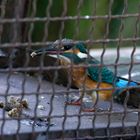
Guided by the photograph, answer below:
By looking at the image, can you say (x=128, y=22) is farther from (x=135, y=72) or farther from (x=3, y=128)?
(x=3, y=128)

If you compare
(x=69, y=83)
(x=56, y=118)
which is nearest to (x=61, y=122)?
(x=56, y=118)

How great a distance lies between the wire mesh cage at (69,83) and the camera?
2.92 meters

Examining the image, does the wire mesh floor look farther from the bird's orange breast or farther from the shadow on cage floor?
the bird's orange breast

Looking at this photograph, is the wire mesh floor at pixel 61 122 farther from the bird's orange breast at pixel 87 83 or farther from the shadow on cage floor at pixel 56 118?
the bird's orange breast at pixel 87 83

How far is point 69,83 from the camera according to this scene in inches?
118

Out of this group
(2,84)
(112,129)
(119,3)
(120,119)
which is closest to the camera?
(112,129)

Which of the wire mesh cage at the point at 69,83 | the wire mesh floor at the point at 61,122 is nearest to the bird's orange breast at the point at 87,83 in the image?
the wire mesh cage at the point at 69,83

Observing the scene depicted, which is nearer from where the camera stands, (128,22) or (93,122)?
(93,122)

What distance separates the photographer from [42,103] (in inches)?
145

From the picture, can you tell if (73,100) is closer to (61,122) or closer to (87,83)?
(87,83)

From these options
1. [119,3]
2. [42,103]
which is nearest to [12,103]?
[42,103]

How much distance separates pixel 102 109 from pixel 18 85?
582 millimetres

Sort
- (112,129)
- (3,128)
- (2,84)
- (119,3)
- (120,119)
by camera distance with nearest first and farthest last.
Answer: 1. (3,128)
2. (112,129)
3. (120,119)
4. (2,84)
5. (119,3)

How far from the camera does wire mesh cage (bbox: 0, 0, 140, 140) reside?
2922 millimetres
